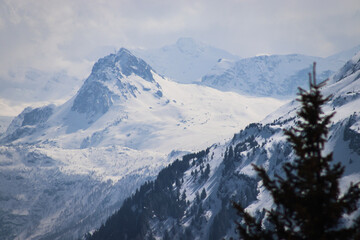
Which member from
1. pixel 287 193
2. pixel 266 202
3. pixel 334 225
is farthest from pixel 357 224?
pixel 266 202

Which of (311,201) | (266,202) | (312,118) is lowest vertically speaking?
(266,202)

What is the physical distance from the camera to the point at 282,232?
55.8 ft

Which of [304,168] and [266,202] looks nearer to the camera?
[304,168]

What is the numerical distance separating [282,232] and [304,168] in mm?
3340

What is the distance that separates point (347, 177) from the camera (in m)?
172

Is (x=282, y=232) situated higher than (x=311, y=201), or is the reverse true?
(x=311, y=201)

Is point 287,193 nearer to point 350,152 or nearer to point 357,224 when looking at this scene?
point 357,224

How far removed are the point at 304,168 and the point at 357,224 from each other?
349 cm

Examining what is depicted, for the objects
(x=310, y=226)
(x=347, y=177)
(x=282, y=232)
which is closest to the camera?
(x=310, y=226)

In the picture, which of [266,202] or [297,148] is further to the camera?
[266,202]

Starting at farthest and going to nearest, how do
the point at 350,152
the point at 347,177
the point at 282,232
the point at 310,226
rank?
1. the point at 350,152
2. the point at 347,177
3. the point at 282,232
4. the point at 310,226

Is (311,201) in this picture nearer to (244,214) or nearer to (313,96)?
(244,214)

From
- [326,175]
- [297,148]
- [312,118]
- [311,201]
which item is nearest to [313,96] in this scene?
[312,118]

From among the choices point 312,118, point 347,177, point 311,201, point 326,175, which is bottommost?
point 347,177
